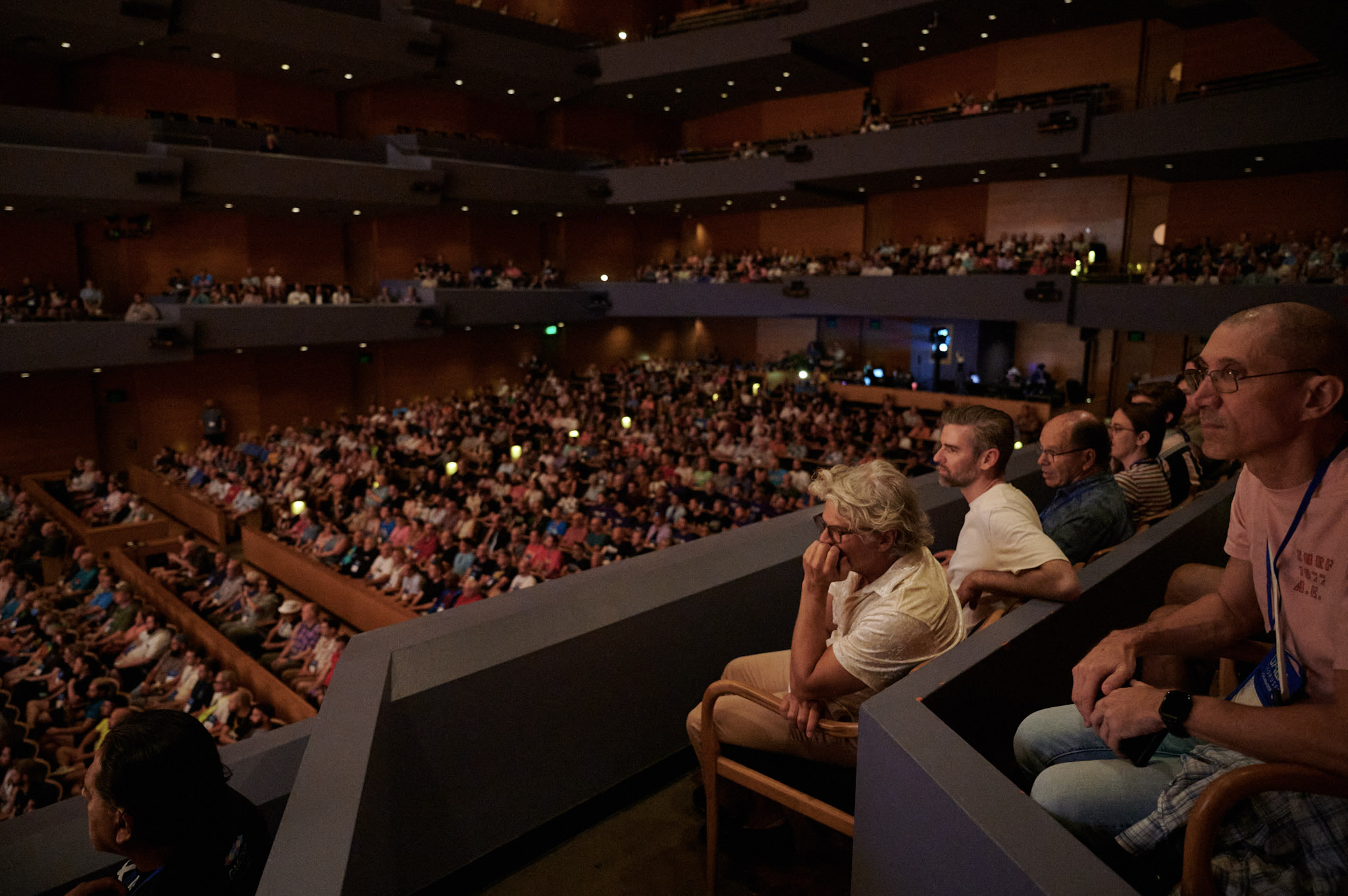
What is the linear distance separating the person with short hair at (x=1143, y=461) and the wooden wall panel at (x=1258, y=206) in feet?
44.6

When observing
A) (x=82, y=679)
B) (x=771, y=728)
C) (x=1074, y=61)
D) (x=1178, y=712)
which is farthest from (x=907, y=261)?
(x=1178, y=712)

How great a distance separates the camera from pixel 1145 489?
10.6 ft

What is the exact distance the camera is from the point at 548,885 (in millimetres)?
2326

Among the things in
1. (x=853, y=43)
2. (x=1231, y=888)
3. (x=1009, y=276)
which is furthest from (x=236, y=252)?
(x=1231, y=888)

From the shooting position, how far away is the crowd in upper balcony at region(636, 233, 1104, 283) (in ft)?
46.1

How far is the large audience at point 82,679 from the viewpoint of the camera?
5066 mm

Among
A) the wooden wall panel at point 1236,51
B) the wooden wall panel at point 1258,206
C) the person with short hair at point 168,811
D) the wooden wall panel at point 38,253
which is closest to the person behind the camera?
the person with short hair at point 168,811

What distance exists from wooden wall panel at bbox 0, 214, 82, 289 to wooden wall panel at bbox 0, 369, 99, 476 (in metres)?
1.72

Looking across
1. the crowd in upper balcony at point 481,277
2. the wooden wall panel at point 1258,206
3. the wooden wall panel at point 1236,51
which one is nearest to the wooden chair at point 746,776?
the wooden wall panel at point 1258,206

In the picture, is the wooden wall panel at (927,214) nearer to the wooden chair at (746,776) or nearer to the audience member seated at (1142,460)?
the audience member seated at (1142,460)

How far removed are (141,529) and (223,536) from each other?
0.94 m

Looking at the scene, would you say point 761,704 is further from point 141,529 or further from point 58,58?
point 58,58

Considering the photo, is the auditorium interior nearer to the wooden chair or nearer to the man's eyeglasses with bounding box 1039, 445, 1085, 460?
the wooden chair

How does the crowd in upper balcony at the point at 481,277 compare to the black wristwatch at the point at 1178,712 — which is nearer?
the black wristwatch at the point at 1178,712
